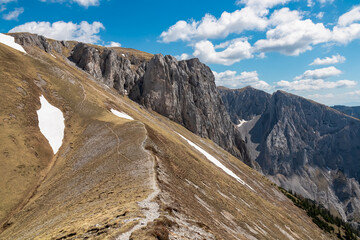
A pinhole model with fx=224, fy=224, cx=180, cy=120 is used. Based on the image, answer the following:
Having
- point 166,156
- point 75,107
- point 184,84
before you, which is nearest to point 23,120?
point 75,107

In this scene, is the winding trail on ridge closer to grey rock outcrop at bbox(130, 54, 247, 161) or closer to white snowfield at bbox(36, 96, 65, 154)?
white snowfield at bbox(36, 96, 65, 154)

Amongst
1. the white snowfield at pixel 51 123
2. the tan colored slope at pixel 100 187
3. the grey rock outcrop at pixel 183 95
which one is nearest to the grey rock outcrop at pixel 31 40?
the tan colored slope at pixel 100 187

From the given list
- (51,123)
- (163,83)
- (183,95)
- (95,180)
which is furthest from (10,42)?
(183,95)

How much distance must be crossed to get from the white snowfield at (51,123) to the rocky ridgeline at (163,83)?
2490 inches

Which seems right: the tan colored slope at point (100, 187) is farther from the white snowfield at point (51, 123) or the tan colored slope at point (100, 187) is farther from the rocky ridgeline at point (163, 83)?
the rocky ridgeline at point (163, 83)

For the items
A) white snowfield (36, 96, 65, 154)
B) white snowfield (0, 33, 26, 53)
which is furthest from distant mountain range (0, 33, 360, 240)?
white snowfield (0, 33, 26, 53)

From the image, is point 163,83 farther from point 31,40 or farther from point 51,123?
point 51,123

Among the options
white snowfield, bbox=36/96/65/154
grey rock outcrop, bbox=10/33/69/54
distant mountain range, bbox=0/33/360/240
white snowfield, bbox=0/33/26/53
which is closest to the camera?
distant mountain range, bbox=0/33/360/240

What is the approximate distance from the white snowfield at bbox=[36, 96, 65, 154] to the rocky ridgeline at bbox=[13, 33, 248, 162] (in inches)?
2490

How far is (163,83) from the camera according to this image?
135 m

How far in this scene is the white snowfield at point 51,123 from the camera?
152ft

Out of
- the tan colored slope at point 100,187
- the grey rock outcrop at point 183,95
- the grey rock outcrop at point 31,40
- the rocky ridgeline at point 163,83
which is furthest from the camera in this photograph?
the grey rock outcrop at point 183,95

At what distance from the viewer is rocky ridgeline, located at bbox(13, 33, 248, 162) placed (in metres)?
128

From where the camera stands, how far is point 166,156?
39344 mm
